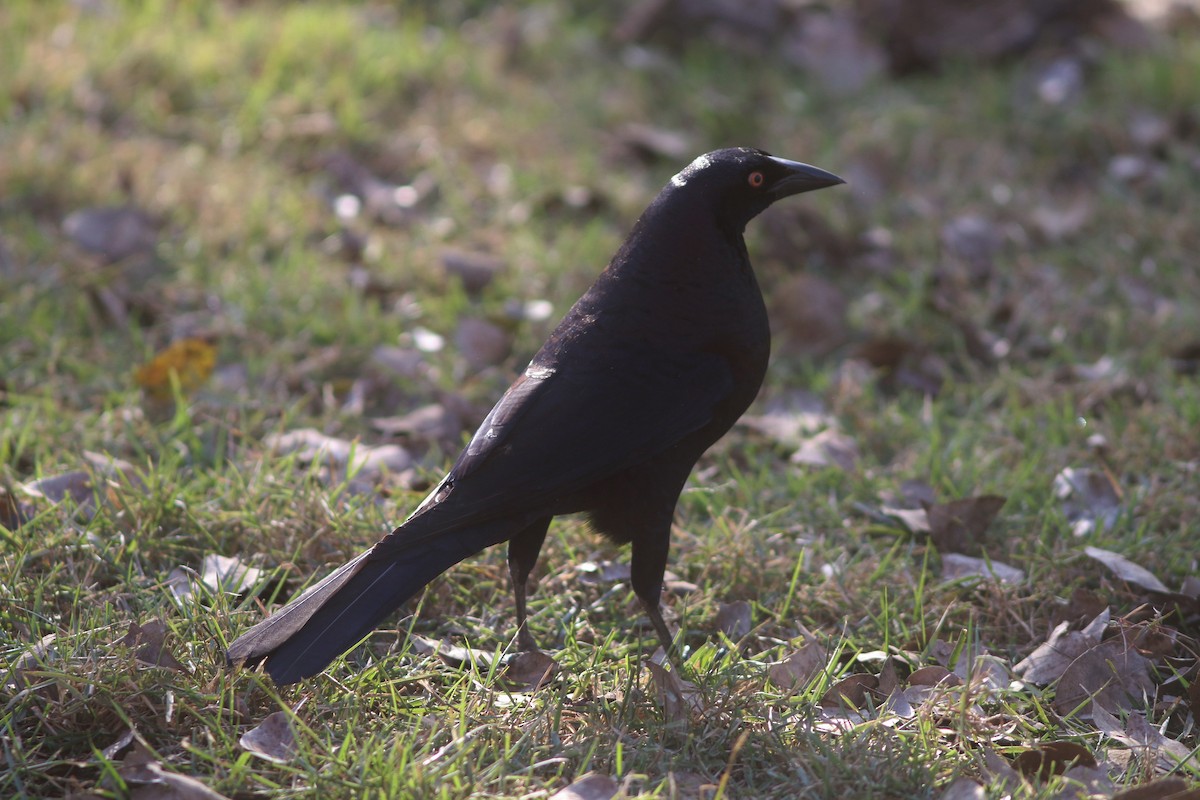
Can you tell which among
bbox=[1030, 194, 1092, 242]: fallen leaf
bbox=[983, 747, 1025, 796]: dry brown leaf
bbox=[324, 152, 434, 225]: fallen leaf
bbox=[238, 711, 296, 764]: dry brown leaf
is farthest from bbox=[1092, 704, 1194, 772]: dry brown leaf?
bbox=[324, 152, 434, 225]: fallen leaf

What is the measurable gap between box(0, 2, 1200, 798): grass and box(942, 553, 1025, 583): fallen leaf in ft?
0.13

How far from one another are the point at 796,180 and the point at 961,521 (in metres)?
1.02

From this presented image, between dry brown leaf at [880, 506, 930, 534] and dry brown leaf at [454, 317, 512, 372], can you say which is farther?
dry brown leaf at [454, 317, 512, 372]

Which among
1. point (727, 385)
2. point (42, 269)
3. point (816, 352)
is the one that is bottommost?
point (816, 352)

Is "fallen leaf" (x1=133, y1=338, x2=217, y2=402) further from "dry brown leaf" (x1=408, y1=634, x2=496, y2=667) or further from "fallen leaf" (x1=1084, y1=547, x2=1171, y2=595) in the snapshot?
"fallen leaf" (x1=1084, y1=547, x2=1171, y2=595)

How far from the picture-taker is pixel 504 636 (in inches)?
111

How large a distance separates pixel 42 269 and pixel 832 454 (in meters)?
2.75

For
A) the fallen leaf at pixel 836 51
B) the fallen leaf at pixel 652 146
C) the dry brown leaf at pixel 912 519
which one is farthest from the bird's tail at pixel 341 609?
the fallen leaf at pixel 836 51

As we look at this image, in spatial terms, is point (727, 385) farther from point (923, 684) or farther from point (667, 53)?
point (667, 53)

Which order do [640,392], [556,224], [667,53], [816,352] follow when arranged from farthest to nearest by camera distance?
[667,53] → [556,224] → [816,352] → [640,392]

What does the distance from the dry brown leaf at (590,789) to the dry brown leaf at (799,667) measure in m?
0.55

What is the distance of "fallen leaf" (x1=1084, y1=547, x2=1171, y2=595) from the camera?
114 inches

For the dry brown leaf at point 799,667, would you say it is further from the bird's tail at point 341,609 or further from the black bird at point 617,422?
the bird's tail at point 341,609

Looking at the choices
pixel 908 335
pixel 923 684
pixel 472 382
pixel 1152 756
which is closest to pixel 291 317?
pixel 472 382
